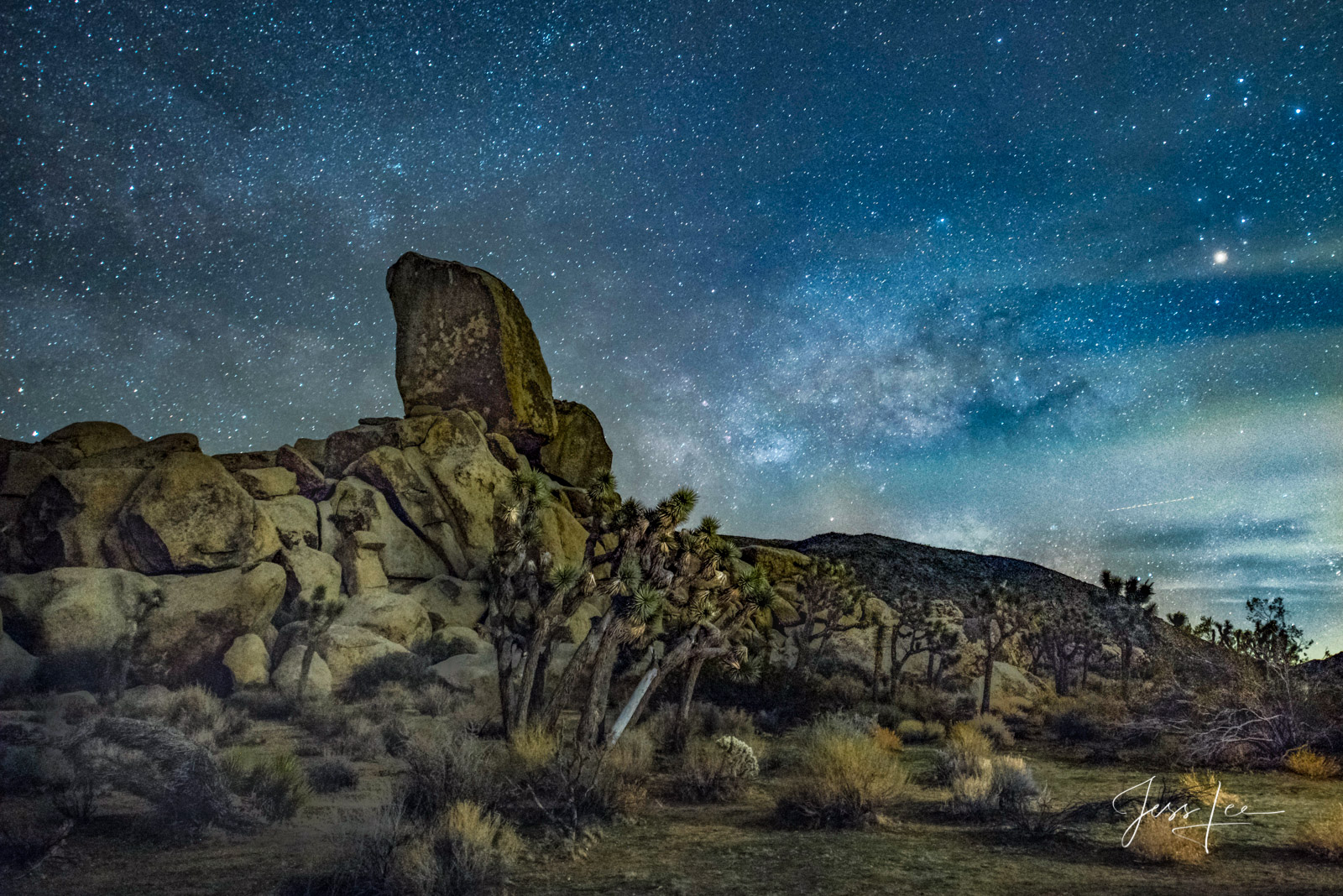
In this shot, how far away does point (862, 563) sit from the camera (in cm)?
6575

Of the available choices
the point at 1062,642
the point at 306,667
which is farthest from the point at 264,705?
the point at 1062,642

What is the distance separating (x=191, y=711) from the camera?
20.1m

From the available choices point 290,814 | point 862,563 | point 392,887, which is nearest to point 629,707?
point 290,814

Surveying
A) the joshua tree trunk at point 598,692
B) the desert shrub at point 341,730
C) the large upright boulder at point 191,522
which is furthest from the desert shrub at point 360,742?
the large upright boulder at point 191,522

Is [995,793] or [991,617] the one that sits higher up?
[991,617]

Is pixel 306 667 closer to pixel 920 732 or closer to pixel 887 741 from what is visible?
pixel 887 741

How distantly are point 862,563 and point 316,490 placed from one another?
45604mm

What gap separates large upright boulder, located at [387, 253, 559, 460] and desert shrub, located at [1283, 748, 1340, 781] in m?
38.6

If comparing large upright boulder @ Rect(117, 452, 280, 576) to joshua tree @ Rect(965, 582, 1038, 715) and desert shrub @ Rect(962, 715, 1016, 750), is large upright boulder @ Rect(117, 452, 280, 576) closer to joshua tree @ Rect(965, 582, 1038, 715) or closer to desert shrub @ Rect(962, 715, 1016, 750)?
desert shrub @ Rect(962, 715, 1016, 750)

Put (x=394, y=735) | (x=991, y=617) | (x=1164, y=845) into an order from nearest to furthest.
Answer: (x=1164, y=845)
(x=394, y=735)
(x=991, y=617)

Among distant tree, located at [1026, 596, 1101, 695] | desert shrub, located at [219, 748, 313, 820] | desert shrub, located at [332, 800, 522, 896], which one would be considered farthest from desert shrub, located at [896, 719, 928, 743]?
distant tree, located at [1026, 596, 1101, 695]

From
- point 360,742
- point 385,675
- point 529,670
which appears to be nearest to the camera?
Result: point 529,670

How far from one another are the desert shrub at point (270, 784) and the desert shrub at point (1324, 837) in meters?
13.9

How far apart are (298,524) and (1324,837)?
3474 centimetres
